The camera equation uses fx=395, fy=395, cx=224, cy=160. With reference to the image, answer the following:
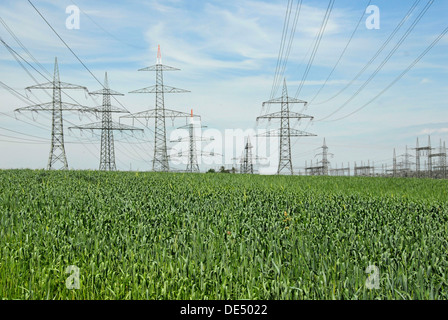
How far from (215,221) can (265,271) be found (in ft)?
8.76

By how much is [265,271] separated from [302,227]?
2497 mm

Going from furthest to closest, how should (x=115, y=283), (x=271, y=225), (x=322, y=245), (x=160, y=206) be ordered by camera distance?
(x=160, y=206)
(x=271, y=225)
(x=322, y=245)
(x=115, y=283)

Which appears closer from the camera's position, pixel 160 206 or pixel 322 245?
pixel 322 245

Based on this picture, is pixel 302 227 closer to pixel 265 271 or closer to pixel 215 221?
pixel 215 221

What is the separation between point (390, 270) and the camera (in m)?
4.02

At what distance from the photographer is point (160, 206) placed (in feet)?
27.7
